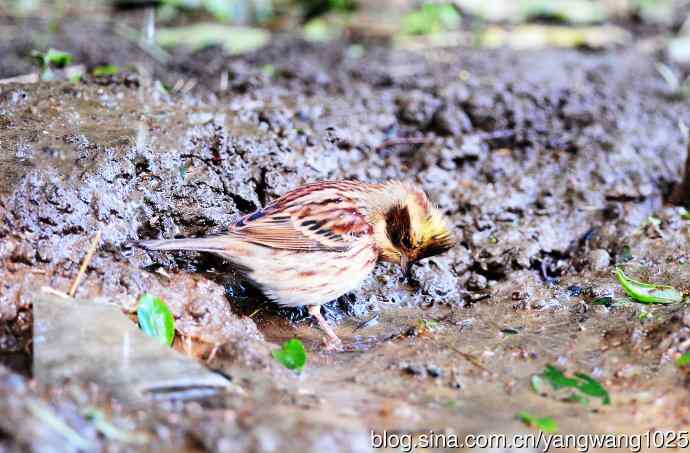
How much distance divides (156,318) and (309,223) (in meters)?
1.20

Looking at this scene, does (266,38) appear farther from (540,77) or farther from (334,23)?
(540,77)

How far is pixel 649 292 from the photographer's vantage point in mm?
5164

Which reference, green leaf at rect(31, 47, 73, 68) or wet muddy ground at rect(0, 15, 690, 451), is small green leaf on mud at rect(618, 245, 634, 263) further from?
green leaf at rect(31, 47, 73, 68)

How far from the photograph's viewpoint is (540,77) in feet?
29.5

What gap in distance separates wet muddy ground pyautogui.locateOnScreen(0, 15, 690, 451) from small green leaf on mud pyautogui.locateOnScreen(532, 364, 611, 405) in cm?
8

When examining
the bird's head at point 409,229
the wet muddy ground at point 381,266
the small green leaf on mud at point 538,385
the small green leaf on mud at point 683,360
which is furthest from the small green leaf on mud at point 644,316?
the bird's head at point 409,229

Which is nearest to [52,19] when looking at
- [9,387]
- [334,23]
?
[334,23]

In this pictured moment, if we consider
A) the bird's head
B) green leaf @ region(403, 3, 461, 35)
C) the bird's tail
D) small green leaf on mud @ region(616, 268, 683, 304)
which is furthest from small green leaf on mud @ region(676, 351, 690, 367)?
green leaf @ region(403, 3, 461, 35)

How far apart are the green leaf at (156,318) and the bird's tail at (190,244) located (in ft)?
0.95

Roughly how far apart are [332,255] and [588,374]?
5.79ft

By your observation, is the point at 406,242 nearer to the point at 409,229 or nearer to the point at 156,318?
the point at 409,229

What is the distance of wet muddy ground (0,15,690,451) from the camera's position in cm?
380

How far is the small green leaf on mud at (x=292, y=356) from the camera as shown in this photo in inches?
172

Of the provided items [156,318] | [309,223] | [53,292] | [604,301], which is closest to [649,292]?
[604,301]
